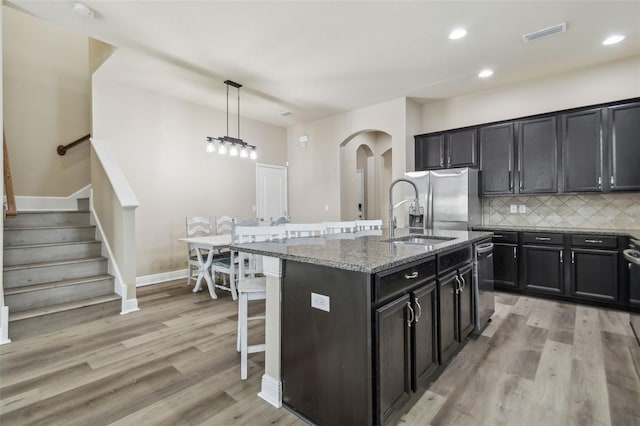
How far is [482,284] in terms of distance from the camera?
9.18 ft

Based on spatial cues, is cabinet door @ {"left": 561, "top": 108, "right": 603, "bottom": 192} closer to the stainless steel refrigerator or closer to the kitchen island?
the stainless steel refrigerator

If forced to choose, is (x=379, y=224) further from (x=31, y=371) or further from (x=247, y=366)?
(x=31, y=371)

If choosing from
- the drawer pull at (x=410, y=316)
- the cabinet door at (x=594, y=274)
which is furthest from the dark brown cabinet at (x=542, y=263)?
the drawer pull at (x=410, y=316)

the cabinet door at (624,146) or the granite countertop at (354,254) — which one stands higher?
the cabinet door at (624,146)

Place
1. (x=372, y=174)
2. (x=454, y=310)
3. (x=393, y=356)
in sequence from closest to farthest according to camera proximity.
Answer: (x=393, y=356) → (x=454, y=310) → (x=372, y=174)

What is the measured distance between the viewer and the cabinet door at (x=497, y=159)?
13.9 ft

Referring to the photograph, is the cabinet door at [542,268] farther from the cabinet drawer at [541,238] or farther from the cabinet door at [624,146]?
the cabinet door at [624,146]

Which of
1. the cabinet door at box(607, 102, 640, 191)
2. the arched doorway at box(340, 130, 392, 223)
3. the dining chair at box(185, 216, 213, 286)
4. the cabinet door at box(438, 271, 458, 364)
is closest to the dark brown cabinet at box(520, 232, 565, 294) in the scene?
the cabinet door at box(607, 102, 640, 191)

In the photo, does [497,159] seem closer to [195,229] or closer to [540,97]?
[540,97]

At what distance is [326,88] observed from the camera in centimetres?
455

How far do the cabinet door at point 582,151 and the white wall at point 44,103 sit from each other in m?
7.05

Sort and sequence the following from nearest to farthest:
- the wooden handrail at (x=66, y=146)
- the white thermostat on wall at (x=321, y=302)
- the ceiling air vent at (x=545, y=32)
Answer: the white thermostat on wall at (x=321, y=302), the ceiling air vent at (x=545, y=32), the wooden handrail at (x=66, y=146)

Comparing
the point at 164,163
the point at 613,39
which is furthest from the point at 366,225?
the point at 164,163

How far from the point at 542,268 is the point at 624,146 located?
1.65 metres
